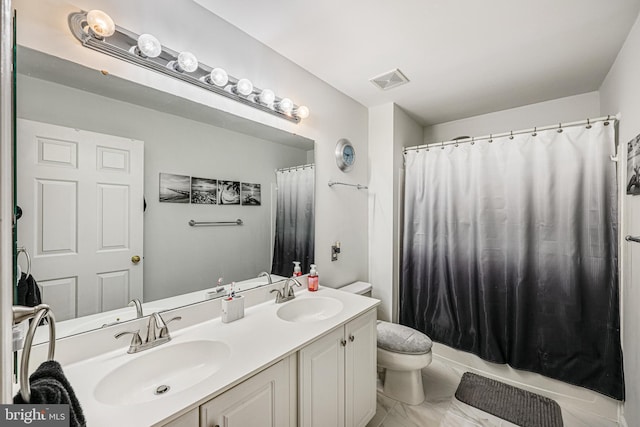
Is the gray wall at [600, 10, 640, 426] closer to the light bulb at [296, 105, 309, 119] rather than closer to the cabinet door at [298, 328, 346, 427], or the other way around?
the cabinet door at [298, 328, 346, 427]

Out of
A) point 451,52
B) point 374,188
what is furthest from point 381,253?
point 451,52

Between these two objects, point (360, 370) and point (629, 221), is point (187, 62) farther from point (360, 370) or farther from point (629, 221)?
point (629, 221)

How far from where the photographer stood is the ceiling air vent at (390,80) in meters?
1.95

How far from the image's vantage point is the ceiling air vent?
1.95m

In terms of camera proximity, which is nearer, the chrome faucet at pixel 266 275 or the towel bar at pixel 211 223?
the towel bar at pixel 211 223

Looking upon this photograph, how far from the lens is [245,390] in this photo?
92cm

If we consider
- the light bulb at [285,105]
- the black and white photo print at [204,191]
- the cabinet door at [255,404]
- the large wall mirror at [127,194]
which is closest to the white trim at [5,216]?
the cabinet door at [255,404]

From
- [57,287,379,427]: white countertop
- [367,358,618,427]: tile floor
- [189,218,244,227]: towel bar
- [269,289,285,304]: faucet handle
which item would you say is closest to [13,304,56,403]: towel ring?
[57,287,379,427]: white countertop

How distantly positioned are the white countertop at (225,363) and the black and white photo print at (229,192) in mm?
605

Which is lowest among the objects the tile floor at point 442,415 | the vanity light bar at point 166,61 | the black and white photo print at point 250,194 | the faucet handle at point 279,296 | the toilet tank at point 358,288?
the tile floor at point 442,415

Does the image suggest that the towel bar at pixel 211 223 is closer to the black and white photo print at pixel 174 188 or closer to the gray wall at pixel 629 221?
the black and white photo print at pixel 174 188

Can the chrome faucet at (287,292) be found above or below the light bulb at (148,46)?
below

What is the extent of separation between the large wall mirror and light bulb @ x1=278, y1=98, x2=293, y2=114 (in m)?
0.18

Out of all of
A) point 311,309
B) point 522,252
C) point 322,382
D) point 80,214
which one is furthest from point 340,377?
point 522,252
